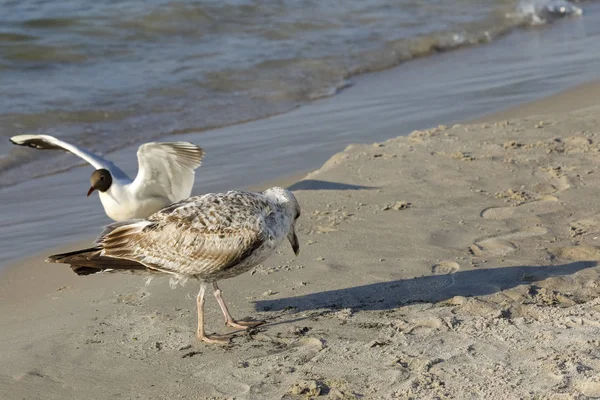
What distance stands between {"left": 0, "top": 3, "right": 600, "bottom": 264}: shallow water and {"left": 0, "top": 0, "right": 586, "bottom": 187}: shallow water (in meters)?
0.56

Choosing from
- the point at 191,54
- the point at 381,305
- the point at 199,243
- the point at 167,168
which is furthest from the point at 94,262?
the point at 191,54

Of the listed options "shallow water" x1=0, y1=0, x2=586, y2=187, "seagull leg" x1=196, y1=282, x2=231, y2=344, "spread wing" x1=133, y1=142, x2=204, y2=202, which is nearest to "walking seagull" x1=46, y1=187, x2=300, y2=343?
"seagull leg" x1=196, y1=282, x2=231, y2=344

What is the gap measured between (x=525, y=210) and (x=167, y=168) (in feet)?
9.57

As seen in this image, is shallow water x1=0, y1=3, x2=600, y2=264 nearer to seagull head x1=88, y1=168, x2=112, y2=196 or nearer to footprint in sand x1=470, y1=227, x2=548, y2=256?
seagull head x1=88, y1=168, x2=112, y2=196

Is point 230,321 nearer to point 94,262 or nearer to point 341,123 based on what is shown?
point 94,262

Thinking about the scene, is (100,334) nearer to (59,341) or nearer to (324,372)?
→ (59,341)

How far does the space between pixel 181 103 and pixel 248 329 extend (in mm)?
7868

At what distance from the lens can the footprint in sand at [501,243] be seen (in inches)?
244

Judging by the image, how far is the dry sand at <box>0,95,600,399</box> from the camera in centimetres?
455

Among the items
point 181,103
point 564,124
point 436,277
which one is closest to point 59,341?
point 436,277

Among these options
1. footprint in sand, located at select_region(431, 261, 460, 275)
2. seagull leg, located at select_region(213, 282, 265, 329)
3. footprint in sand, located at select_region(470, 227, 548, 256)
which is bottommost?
footprint in sand, located at select_region(470, 227, 548, 256)

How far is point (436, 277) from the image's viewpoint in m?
5.85

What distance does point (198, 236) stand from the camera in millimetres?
5223

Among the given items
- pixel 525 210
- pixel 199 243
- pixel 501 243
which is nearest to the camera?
pixel 199 243
